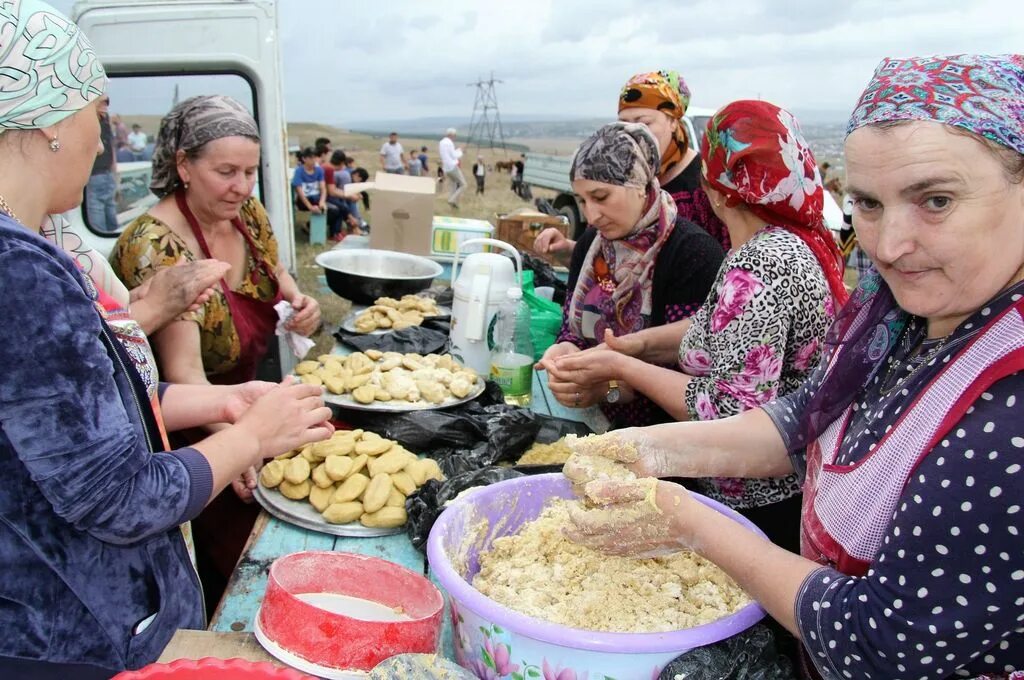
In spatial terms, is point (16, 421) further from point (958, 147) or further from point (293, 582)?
point (958, 147)

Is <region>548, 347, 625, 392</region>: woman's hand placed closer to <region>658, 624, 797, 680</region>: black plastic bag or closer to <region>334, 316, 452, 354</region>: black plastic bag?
<region>334, 316, 452, 354</region>: black plastic bag

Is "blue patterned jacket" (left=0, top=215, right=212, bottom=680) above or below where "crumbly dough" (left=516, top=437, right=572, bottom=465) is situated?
above

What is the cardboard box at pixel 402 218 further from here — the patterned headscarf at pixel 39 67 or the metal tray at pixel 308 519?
the patterned headscarf at pixel 39 67

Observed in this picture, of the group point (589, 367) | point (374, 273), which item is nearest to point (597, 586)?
point (589, 367)

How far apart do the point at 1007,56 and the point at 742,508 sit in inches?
50.5

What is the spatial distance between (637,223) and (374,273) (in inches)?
95.0

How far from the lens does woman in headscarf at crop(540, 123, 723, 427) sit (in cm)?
258

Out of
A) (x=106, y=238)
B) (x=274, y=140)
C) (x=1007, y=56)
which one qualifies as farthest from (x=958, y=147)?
(x=106, y=238)

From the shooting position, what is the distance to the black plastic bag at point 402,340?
3.34 metres

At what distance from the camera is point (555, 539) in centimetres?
164

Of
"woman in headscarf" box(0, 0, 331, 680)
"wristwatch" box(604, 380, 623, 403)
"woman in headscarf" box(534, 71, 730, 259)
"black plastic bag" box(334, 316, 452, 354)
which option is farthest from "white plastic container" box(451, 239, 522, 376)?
"woman in headscarf" box(0, 0, 331, 680)

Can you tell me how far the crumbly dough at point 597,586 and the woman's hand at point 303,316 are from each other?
1.84 meters

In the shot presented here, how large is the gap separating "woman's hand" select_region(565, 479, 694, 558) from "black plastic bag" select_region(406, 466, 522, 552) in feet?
1.97

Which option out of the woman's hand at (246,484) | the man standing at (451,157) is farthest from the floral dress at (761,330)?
the man standing at (451,157)
